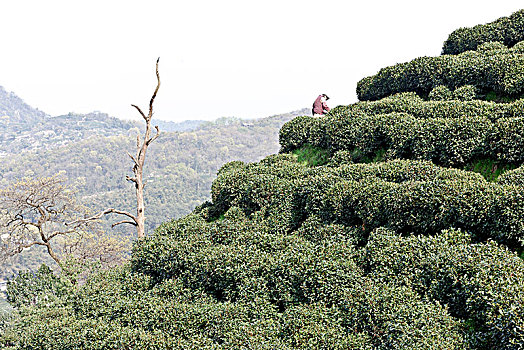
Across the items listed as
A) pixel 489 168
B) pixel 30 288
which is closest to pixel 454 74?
pixel 489 168

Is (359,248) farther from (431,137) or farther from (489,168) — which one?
(489,168)

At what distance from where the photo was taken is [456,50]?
15.9 meters

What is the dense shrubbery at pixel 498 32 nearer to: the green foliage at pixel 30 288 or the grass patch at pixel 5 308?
the green foliage at pixel 30 288

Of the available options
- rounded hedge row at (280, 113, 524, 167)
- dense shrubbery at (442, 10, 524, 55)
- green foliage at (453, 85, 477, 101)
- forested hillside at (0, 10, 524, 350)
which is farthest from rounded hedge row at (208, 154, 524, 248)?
dense shrubbery at (442, 10, 524, 55)

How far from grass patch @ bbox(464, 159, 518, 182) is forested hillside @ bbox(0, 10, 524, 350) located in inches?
1.2

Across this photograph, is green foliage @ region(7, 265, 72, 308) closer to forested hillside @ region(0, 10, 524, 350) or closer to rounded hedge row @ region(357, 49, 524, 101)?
forested hillside @ region(0, 10, 524, 350)

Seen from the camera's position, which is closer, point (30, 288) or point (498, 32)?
point (498, 32)

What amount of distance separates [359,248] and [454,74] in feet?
23.4

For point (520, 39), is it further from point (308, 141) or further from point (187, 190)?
point (187, 190)

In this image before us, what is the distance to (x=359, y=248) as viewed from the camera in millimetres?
8930

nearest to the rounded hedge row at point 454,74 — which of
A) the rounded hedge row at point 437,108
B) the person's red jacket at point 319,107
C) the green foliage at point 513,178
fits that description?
the rounded hedge row at point 437,108

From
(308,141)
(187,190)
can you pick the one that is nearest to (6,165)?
(187,190)

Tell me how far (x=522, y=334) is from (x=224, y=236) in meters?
6.56

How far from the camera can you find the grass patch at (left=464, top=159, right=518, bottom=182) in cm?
941
